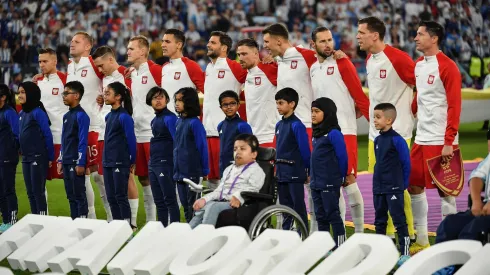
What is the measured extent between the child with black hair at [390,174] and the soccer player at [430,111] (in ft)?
1.62

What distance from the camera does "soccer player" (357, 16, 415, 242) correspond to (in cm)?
995

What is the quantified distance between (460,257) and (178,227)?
2.55 m

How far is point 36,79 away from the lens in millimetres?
12422

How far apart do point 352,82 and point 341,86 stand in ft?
0.42

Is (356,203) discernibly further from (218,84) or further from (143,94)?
(143,94)

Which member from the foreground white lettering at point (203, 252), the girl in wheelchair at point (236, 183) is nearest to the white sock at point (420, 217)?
the girl in wheelchair at point (236, 183)

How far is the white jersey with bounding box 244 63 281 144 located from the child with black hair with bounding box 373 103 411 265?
1990 mm

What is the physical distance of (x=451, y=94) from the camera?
31.1 ft

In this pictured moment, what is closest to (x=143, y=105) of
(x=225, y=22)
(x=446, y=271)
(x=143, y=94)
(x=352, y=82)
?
(x=143, y=94)

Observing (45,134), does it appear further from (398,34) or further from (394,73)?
(398,34)

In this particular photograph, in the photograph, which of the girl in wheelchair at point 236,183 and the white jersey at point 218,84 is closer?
the girl in wheelchair at point 236,183

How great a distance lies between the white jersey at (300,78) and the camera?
35.0ft

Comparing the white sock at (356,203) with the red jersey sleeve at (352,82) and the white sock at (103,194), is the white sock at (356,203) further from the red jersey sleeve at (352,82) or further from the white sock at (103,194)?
the white sock at (103,194)

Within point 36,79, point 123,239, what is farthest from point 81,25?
point 123,239
